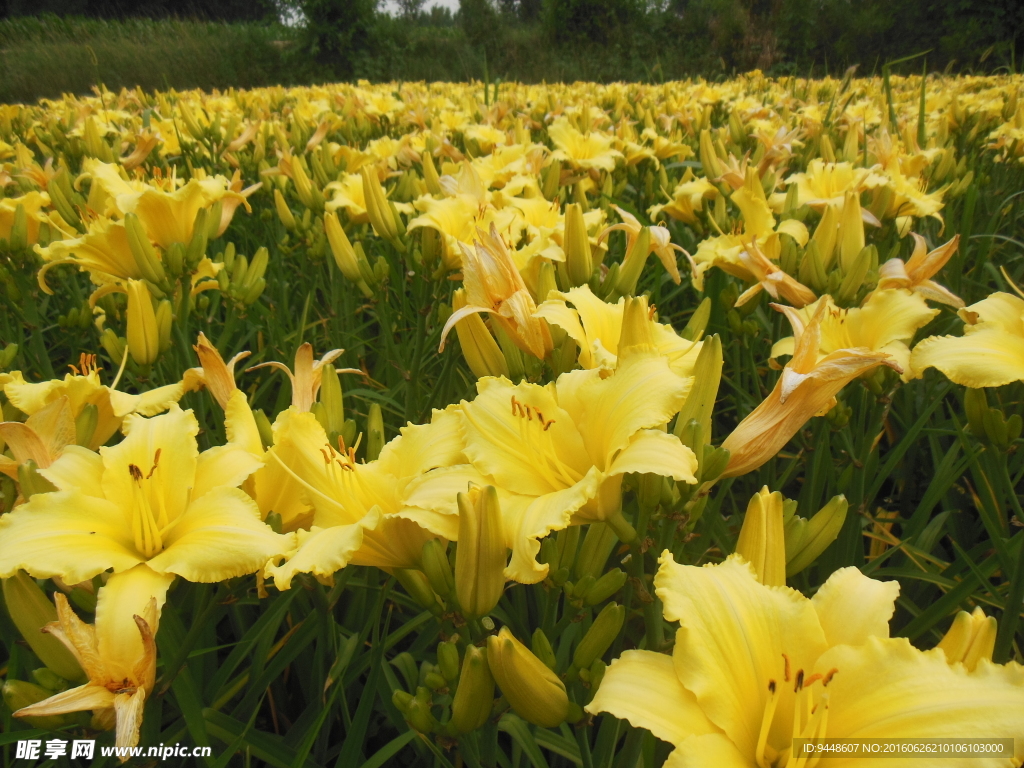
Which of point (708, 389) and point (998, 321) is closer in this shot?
point (708, 389)

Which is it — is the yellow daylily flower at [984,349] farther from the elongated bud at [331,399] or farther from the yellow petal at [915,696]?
the elongated bud at [331,399]

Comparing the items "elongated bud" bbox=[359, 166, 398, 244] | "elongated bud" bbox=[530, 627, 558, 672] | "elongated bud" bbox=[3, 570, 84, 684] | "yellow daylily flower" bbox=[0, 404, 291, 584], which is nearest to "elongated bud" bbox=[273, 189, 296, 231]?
"elongated bud" bbox=[359, 166, 398, 244]

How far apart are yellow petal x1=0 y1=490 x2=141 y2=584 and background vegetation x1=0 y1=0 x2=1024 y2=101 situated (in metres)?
14.6

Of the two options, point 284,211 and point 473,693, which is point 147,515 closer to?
point 473,693

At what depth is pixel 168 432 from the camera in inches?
36.5

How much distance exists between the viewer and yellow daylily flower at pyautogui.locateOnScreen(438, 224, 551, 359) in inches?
44.3

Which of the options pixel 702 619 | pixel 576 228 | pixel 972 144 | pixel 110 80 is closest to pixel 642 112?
pixel 972 144

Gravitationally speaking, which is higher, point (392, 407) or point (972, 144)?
point (972, 144)

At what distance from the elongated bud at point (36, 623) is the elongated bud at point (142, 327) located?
0.69 m

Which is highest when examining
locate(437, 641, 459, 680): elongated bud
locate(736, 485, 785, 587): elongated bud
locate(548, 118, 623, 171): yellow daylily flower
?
locate(548, 118, 623, 171): yellow daylily flower

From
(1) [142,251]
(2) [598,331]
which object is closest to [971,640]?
(2) [598,331]

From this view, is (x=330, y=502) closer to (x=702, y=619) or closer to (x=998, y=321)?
(x=702, y=619)

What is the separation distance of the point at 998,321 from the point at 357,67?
18.5 m

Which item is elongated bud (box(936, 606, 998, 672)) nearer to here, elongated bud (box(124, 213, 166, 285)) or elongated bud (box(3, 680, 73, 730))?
elongated bud (box(3, 680, 73, 730))
